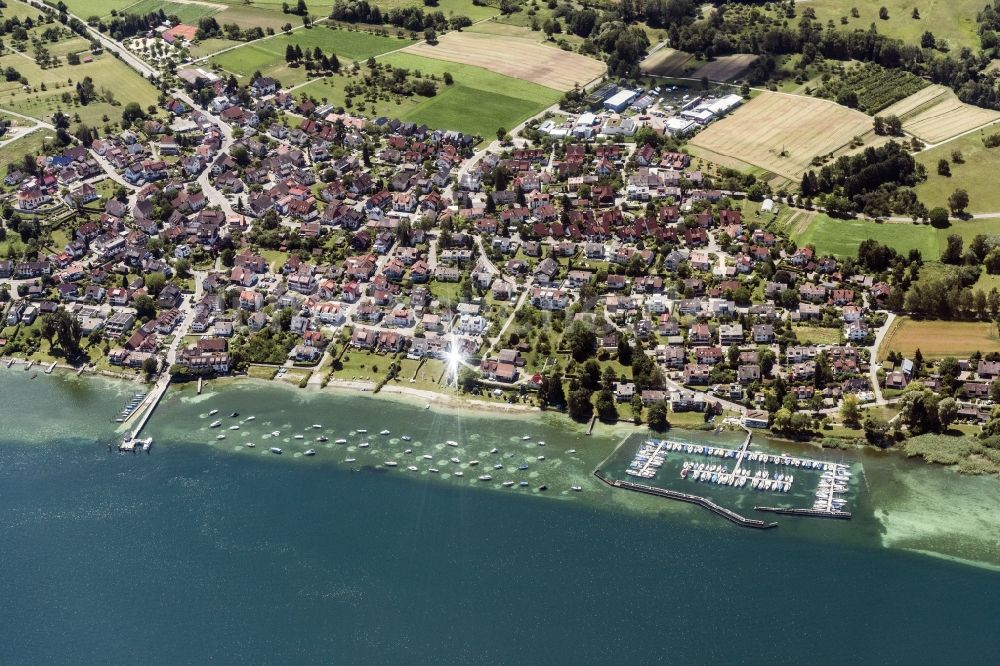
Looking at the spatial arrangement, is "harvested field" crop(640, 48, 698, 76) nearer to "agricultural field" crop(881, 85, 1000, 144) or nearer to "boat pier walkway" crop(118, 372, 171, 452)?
"agricultural field" crop(881, 85, 1000, 144)

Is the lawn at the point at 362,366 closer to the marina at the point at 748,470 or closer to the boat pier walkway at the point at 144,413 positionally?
the boat pier walkway at the point at 144,413

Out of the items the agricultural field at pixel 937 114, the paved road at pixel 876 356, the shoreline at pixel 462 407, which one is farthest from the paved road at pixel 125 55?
the paved road at pixel 876 356

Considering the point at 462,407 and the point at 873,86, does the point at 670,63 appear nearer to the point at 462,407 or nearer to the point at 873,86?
the point at 873,86

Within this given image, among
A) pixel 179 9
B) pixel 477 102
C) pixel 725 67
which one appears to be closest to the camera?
pixel 477 102

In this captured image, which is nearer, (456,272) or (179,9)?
(456,272)

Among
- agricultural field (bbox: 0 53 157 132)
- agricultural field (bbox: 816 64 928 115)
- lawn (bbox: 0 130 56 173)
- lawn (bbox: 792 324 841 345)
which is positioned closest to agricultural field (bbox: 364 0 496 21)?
agricultural field (bbox: 0 53 157 132)

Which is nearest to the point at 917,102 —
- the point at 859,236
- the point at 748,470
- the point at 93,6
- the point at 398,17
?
the point at 859,236
